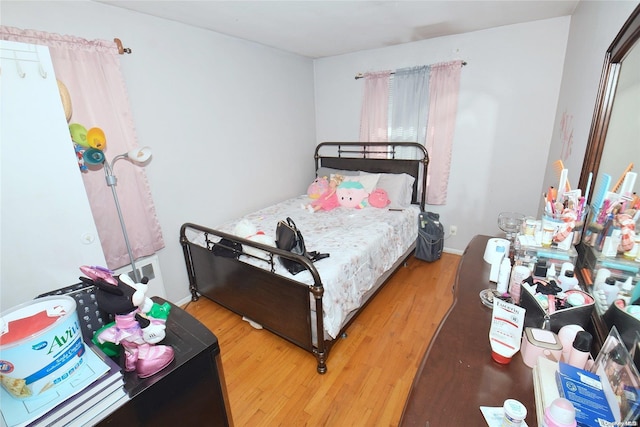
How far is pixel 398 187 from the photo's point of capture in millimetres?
3090

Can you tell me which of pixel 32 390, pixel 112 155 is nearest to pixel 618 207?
pixel 32 390

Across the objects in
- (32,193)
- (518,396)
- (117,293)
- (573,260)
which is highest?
(32,193)

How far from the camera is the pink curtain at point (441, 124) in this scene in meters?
2.89

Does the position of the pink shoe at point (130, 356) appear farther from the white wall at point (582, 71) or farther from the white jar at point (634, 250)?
the white wall at point (582, 71)

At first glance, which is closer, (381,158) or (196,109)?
(196,109)

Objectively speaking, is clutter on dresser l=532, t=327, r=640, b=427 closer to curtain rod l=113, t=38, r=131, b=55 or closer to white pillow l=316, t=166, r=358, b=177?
curtain rod l=113, t=38, r=131, b=55

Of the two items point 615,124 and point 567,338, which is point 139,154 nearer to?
point 567,338

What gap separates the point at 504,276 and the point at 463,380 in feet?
1.83

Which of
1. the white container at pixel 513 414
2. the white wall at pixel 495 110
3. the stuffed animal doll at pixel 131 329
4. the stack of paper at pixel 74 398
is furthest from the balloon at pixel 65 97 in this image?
the white wall at pixel 495 110

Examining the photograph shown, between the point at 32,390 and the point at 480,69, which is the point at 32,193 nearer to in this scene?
the point at 32,390

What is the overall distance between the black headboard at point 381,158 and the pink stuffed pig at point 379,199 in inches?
17.2

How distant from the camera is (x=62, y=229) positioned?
1.00 metres

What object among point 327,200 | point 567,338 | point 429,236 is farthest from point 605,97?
point 327,200

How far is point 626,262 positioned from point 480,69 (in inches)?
96.6
